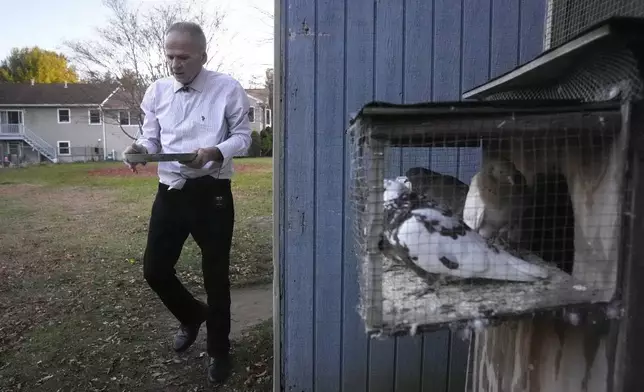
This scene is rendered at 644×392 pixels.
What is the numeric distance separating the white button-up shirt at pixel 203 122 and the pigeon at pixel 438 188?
4.19 feet

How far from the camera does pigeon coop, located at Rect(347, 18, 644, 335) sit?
4.00 ft

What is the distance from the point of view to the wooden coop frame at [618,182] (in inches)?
47.5

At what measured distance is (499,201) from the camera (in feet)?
4.99

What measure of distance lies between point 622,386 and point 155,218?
2285 mm

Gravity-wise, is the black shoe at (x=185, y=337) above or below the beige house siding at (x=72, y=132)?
below

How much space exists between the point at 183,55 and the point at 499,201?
185 cm

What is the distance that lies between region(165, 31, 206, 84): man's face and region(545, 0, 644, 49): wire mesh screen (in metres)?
1.70

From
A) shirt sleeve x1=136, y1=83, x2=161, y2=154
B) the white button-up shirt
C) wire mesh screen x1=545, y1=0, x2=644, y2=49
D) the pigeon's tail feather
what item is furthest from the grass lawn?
wire mesh screen x1=545, y1=0, x2=644, y2=49

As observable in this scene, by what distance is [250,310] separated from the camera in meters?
4.31

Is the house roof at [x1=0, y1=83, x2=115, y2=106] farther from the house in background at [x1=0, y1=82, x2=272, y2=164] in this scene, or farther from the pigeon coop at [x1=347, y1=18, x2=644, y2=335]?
the pigeon coop at [x1=347, y1=18, x2=644, y2=335]

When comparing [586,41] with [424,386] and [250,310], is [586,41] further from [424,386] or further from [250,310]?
[250,310]

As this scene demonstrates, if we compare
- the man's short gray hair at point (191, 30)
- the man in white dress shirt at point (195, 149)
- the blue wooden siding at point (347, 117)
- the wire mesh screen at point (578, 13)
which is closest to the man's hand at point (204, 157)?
the man in white dress shirt at point (195, 149)

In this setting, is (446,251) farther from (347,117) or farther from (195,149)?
(195,149)

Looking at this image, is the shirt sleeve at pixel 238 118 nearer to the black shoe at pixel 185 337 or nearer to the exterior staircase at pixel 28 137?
the black shoe at pixel 185 337
